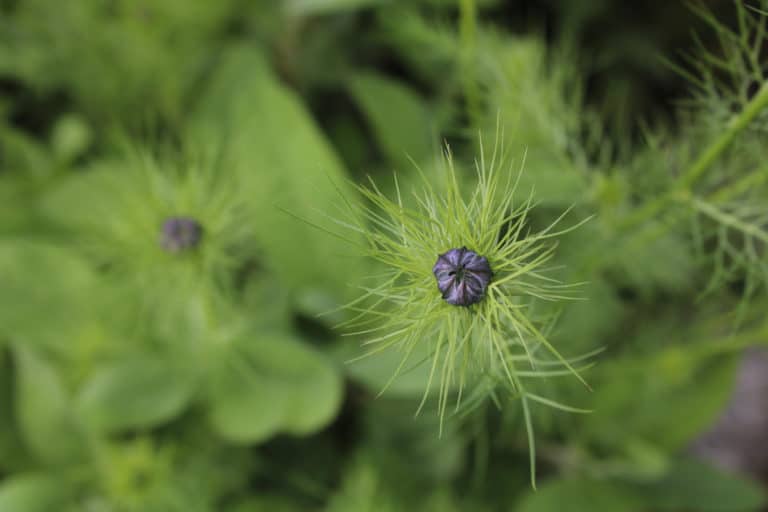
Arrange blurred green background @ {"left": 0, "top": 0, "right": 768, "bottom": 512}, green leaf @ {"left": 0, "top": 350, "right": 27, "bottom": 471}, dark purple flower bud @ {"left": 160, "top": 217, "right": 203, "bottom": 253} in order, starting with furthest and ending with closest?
green leaf @ {"left": 0, "top": 350, "right": 27, "bottom": 471}
blurred green background @ {"left": 0, "top": 0, "right": 768, "bottom": 512}
dark purple flower bud @ {"left": 160, "top": 217, "right": 203, "bottom": 253}

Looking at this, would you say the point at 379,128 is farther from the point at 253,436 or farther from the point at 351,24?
the point at 253,436

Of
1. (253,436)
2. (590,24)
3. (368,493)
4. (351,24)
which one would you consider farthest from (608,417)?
(351,24)

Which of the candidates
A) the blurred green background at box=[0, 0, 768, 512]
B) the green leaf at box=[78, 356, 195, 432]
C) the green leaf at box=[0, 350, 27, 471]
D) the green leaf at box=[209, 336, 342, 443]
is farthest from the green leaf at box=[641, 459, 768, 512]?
the green leaf at box=[0, 350, 27, 471]

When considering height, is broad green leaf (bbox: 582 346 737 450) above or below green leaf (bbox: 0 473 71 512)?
above

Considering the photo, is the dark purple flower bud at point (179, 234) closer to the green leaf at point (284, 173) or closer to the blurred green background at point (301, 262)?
the blurred green background at point (301, 262)

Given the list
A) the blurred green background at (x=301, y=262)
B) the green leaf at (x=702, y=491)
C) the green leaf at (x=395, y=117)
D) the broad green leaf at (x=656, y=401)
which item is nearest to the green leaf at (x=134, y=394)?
the blurred green background at (x=301, y=262)

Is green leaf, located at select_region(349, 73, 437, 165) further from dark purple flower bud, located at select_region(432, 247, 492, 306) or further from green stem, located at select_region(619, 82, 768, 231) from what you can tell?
dark purple flower bud, located at select_region(432, 247, 492, 306)

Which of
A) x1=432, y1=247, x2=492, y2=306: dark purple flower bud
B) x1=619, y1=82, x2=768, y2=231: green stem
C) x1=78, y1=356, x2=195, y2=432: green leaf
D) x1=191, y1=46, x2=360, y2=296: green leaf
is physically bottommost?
x1=78, y1=356, x2=195, y2=432: green leaf
